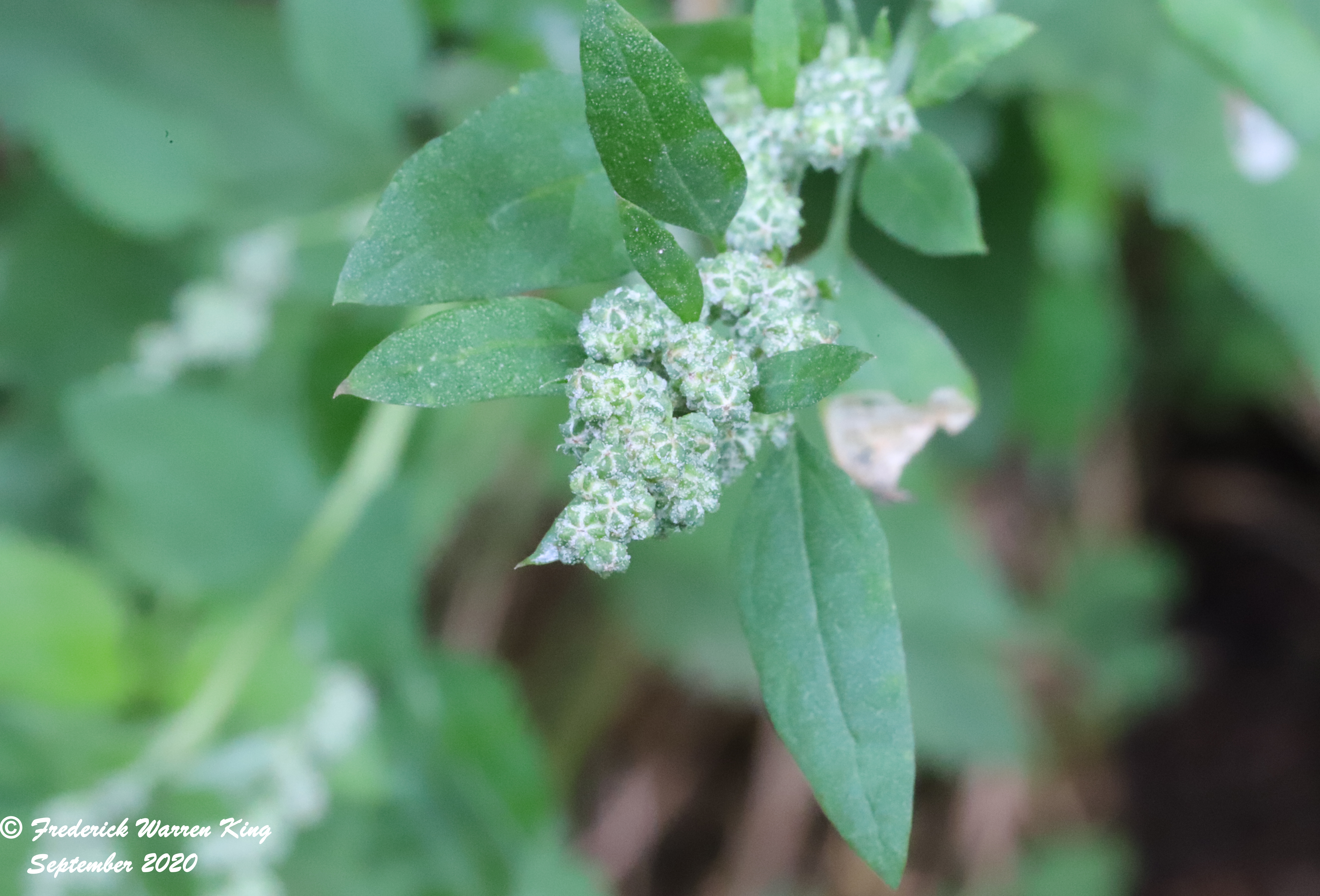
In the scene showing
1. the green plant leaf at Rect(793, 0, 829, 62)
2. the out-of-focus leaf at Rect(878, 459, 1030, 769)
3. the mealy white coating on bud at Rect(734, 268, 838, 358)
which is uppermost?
the green plant leaf at Rect(793, 0, 829, 62)

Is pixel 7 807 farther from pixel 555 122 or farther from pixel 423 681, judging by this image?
pixel 555 122

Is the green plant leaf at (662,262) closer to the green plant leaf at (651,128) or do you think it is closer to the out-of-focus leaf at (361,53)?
the green plant leaf at (651,128)

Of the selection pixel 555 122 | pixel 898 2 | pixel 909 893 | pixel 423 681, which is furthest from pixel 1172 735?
pixel 555 122

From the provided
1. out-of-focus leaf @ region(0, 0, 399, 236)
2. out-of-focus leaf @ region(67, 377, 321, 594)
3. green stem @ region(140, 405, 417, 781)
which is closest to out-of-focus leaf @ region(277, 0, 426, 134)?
out-of-focus leaf @ region(0, 0, 399, 236)

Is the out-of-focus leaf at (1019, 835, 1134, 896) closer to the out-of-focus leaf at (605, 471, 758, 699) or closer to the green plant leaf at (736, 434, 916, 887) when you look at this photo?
the out-of-focus leaf at (605, 471, 758, 699)

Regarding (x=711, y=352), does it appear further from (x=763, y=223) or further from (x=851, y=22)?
(x=851, y=22)

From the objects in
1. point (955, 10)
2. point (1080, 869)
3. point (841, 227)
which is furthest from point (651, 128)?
point (1080, 869)

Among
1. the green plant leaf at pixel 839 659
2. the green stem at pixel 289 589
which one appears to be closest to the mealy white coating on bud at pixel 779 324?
the green plant leaf at pixel 839 659
